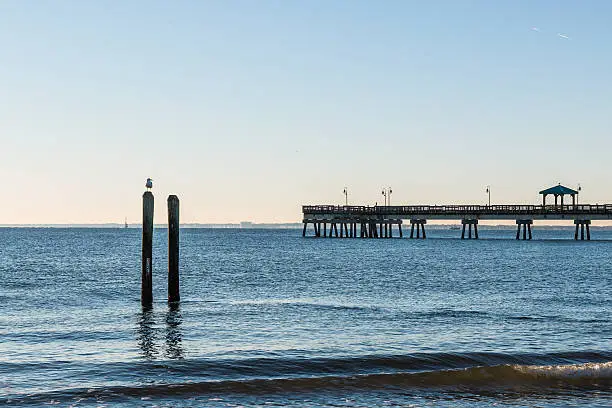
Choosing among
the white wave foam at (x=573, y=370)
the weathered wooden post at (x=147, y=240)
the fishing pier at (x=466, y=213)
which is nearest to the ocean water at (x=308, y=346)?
the white wave foam at (x=573, y=370)

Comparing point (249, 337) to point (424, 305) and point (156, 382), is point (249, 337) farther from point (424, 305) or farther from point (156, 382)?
point (424, 305)

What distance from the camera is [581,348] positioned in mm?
21594

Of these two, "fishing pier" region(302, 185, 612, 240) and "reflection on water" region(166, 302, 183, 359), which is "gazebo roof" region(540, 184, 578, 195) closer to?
"fishing pier" region(302, 185, 612, 240)

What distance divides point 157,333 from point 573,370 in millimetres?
11560

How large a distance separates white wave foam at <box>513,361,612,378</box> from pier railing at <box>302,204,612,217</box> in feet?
302

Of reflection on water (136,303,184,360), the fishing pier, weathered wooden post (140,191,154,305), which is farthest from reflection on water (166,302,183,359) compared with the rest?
the fishing pier

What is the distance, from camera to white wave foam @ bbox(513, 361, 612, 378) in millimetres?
18062

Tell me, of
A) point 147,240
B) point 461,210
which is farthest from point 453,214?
point 147,240

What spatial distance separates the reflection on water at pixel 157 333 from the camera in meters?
21.1

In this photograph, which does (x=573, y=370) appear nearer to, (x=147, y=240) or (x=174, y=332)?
(x=174, y=332)

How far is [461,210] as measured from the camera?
114 meters

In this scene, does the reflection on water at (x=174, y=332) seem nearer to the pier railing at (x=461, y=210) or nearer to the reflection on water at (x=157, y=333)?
the reflection on water at (x=157, y=333)

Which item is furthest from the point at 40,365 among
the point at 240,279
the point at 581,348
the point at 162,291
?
the point at 240,279

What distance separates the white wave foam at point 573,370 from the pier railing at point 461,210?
3629 inches
